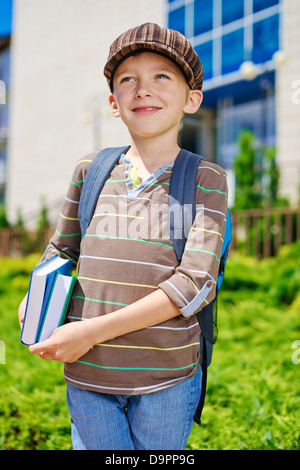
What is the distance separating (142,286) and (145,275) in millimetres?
33

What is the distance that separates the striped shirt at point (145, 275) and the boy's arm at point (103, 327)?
39mm

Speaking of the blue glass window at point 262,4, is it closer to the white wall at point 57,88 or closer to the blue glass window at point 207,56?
the blue glass window at point 207,56

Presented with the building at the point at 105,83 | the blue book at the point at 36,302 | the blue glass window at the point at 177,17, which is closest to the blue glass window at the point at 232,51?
the building at the point at 105,83

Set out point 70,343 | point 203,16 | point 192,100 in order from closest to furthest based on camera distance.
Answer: point 70,343
point 192,100
point 203,16

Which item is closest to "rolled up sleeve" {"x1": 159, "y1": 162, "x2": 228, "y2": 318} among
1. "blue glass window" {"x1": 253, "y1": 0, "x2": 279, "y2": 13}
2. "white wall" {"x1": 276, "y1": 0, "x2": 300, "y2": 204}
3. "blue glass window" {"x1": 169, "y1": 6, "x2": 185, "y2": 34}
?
"white wall" {"x1": 276, "y1": 0, "x2": 300, "y2": 204}

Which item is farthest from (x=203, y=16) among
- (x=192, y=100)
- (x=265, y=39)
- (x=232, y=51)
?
(x=192, y=100)

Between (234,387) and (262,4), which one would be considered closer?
(234,387)

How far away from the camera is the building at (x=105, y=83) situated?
12.0 meters

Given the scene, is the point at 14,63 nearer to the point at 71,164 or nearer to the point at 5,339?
the point at 71,164

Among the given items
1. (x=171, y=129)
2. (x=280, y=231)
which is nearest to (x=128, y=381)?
(x=171, y=129)

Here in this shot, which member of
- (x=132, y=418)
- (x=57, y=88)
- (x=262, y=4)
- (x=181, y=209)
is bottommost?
(x=132, y=418)

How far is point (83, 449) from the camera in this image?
1.28 metres

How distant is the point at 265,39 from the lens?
12.8 meters

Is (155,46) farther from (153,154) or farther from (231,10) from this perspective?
(231,10)
